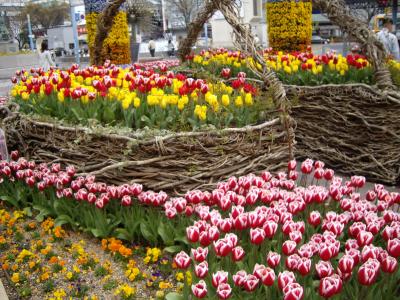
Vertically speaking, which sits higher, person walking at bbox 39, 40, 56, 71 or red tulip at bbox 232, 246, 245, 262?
person walking at bbox 39, 40, 56, 71

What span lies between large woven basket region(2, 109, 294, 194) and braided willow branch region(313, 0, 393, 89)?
1.64 metres

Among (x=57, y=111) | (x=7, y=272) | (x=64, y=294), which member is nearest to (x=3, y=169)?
(x=57, y=111)

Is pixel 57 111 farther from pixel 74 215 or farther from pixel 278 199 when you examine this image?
pixel 278 199

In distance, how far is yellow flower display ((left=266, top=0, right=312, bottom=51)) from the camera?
30.2 ft

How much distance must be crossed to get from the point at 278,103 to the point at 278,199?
0.75 metres

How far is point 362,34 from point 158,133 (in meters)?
2.53

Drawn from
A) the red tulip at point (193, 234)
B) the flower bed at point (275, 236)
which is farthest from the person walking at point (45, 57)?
the red tulip at point (193, 234)

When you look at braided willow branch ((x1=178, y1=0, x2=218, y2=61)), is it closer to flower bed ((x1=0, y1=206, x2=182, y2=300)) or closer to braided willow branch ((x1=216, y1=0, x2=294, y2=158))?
braided willow branch ((x1=216, y1=0, x2=294, y2=158))

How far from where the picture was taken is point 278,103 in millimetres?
3285

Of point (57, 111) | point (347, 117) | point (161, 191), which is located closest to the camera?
point (161, 191)

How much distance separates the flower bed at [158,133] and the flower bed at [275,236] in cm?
19

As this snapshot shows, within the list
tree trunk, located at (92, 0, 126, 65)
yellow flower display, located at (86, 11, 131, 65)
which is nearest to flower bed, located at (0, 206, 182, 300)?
tree trunk, located at (92, 0, 126, 65)

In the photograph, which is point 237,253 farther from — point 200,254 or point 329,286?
point 329,286

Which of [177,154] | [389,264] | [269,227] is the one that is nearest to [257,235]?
[269,227]
